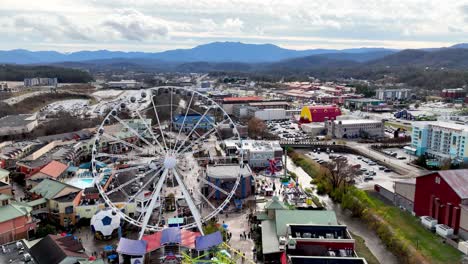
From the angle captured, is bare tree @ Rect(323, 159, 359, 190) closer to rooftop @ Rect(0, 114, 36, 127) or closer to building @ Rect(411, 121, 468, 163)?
building @ Rect(411, 121, 468, 163)

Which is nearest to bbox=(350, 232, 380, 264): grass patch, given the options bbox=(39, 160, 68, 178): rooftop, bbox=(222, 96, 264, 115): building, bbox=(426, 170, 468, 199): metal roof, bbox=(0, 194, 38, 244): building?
bbox=(426, 170, 468, 199): metal roof

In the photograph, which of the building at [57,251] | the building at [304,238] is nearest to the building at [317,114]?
the building at [304,238]

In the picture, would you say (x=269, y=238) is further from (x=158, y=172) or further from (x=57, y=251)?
(x=57, y=251)

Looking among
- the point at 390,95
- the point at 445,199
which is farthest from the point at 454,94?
the point at 445,199

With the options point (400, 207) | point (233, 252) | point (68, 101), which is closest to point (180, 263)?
point (233, 252)

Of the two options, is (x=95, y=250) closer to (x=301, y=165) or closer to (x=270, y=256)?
(x=270, y=256)
